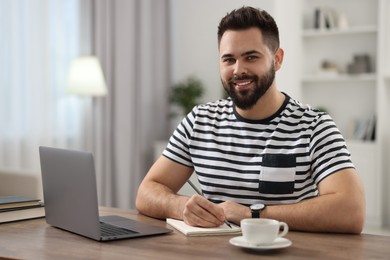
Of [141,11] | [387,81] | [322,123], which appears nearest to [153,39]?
[141,11]

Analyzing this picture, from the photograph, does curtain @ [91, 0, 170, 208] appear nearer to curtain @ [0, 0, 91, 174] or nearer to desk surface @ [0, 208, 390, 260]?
curtain @ [0, 0, 91, 174]

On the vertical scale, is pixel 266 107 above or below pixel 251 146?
above

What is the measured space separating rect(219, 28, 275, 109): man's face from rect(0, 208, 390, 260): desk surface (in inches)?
23.7

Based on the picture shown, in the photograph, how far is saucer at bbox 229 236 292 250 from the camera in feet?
4.79

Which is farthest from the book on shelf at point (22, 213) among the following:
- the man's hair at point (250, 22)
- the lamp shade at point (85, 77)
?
the lamp shade at point (85, 77)

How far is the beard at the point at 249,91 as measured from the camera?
214cm

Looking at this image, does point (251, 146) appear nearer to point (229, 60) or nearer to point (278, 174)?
point (278, 174)

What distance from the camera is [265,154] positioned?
2.11m

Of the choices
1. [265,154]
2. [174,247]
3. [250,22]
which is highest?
[250,22]

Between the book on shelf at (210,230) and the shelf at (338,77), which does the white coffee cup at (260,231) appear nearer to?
the book on shelf at (210,230)

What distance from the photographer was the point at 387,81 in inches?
203

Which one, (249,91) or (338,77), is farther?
(338,77)

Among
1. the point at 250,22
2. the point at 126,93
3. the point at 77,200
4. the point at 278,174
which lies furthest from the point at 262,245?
the point at 126,93

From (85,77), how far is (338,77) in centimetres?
221
